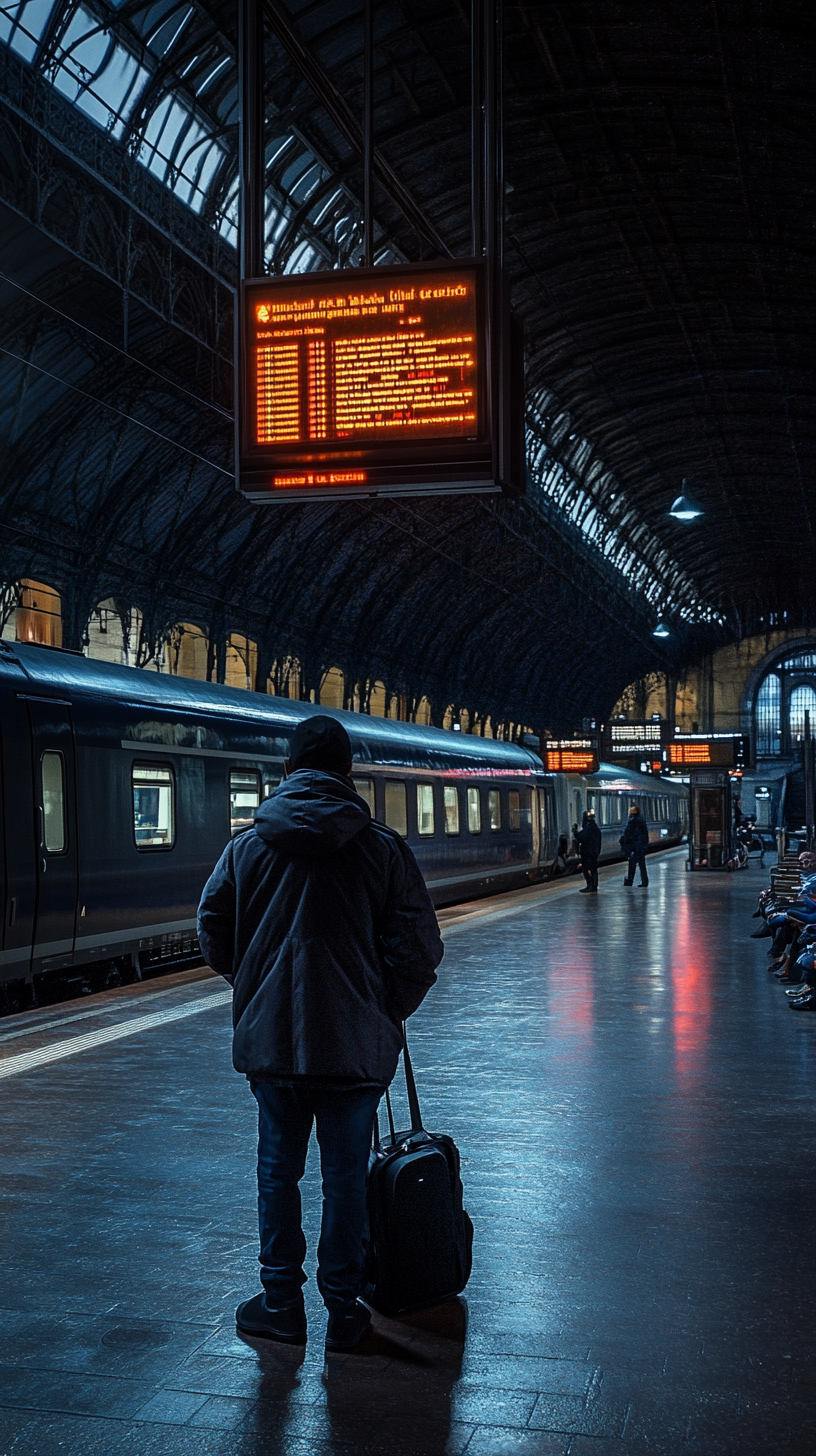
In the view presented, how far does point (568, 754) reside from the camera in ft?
113

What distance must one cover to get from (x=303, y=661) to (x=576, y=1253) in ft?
123

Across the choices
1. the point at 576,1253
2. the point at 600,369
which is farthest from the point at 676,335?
the point at 576,1253

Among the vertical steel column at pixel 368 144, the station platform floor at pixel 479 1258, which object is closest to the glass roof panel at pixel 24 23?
the vertical steel column at pixel 368 144

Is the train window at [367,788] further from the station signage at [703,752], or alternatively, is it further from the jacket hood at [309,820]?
the station signage at [703,752]

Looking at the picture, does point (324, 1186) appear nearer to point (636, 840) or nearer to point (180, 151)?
point (180, 151)

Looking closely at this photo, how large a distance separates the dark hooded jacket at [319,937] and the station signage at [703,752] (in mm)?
30580

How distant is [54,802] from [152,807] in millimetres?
1979

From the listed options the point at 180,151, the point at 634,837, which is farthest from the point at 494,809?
the point at 180,151

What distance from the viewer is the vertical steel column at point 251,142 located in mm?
8398

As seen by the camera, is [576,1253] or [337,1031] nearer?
[337,1031]

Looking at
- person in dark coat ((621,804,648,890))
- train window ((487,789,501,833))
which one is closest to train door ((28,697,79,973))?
train window ((487,789,501,833))

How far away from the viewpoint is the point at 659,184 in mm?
25703

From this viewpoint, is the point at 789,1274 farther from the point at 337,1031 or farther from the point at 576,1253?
the point at 337,1031

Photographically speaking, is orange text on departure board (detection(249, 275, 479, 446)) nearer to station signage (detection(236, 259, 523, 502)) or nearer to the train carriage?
station signage (detection(236, 259, 523, 502))
